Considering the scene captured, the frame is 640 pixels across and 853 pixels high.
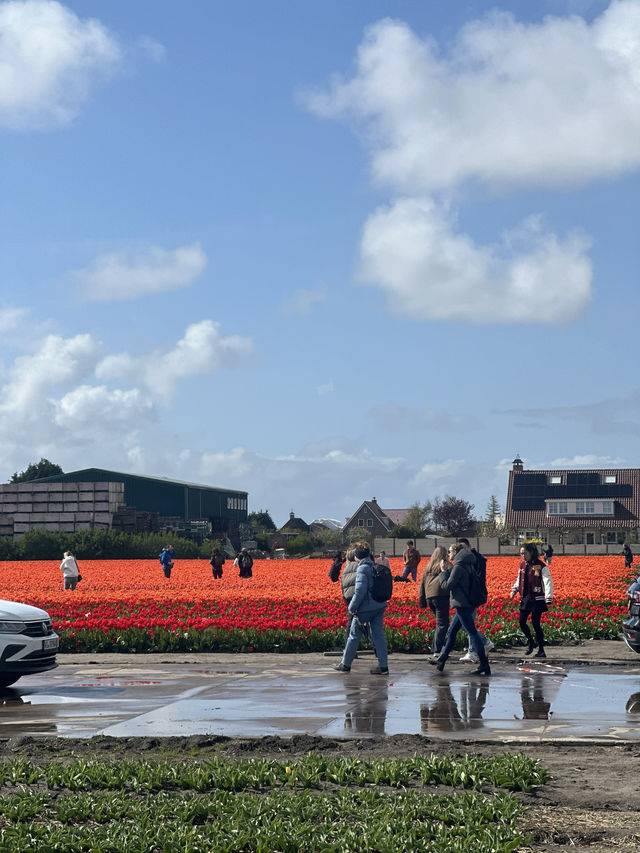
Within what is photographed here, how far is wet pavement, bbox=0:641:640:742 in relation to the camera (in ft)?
36.3

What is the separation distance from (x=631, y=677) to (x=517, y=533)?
86.2 m

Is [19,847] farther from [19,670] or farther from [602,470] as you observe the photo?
[602,470]

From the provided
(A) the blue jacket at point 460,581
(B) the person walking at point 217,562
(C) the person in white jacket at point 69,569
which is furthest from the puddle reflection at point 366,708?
(B) the person walking at point 217,562

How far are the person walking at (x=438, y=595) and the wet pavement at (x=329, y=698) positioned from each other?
451 mm

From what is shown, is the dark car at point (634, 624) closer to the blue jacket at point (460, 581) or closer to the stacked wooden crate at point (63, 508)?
the blue jacket at point (460, 581)

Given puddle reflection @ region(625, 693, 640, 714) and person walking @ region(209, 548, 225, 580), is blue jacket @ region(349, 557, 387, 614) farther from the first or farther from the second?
person walking @ region(209, 548, 225, 580)

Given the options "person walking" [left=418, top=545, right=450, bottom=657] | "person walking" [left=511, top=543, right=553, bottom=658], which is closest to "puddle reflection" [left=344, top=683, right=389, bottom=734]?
"person walking" [left=418, top=545, right=450, bottom=657]

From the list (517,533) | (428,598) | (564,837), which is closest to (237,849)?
(564,837)

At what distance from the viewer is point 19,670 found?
14.2 metres

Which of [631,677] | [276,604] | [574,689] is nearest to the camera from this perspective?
[574,689]

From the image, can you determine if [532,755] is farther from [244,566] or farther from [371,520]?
[371,520]

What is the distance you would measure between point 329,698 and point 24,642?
392 centimetres

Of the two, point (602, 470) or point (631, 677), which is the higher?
point (602, 470)

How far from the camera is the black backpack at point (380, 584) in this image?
15.9 m
